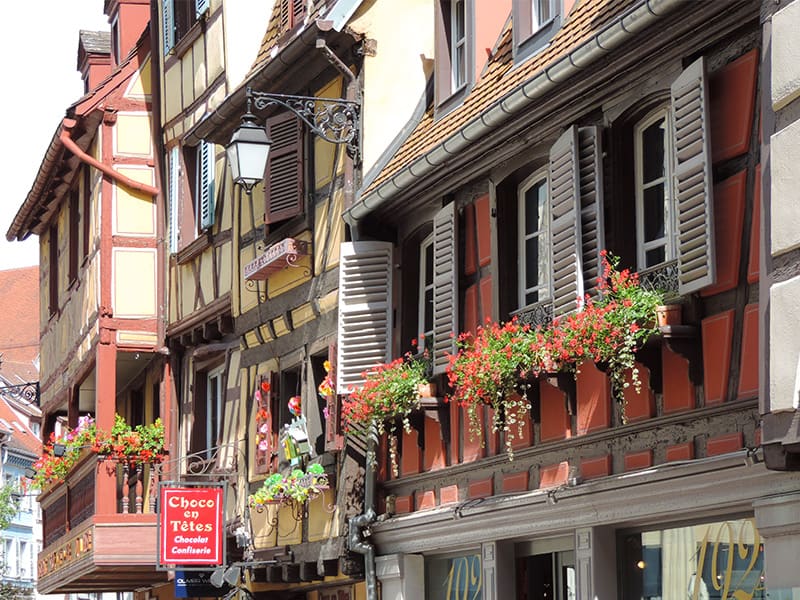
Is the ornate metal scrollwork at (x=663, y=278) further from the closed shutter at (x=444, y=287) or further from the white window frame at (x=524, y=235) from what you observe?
the closed shutter at (x=444, y=287)

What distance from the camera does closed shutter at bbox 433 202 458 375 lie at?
1380cm

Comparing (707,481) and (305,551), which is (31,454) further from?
(707,481)

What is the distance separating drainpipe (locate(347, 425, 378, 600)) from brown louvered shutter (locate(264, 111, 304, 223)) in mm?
2939

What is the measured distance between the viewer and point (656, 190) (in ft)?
36.9

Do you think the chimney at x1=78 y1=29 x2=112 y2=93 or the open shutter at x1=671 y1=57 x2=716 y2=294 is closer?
the open shutter at x1=671 y1=57 x2=716 y2=294

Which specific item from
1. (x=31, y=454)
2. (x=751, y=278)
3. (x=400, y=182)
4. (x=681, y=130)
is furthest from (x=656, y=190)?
(x=31, y=454)

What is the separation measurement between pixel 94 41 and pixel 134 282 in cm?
632

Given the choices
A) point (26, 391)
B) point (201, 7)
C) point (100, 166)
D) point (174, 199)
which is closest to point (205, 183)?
point (174, 199)

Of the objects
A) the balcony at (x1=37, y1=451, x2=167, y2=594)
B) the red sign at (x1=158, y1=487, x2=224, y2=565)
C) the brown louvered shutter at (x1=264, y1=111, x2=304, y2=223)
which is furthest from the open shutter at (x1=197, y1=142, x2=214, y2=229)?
the red sign at (x1=158, y1=487, x2=224, y2=565)

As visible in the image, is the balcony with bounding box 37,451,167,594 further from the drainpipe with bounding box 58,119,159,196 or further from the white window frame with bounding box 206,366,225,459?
the drainpipe with bounding box 58,119,159,196

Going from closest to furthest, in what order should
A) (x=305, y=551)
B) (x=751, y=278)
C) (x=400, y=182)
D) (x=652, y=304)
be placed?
(x=751, y=278) → (x=652, y=304) → (x=400, y=182) → (x=305, y=551)

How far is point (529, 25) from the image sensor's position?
1347 centimetres

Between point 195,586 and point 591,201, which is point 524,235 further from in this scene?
point 195,586

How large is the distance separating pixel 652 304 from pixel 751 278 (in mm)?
803
